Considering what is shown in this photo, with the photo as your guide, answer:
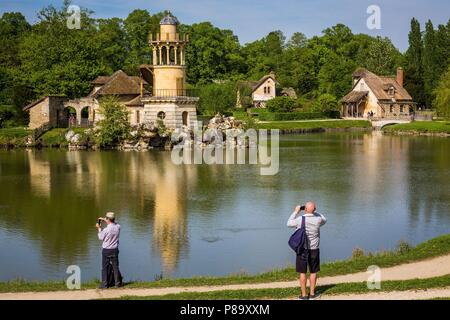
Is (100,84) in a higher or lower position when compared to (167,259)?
higher

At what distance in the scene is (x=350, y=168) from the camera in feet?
124

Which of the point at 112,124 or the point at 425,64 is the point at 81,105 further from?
the point at 425,64

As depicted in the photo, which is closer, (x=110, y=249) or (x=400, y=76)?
(x=110, y=249)

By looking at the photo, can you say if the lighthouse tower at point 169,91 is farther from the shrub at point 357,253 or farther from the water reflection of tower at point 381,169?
the shrub at point 357,253

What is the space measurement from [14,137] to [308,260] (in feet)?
144

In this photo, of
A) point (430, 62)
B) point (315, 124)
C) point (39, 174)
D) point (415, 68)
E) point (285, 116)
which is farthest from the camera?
point (415, 68)

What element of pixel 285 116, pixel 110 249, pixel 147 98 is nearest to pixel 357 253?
pixel 110 249

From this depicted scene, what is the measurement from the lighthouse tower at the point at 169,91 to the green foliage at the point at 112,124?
7.05ft

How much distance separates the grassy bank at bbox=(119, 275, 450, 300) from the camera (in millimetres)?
13094

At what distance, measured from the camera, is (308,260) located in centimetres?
1293

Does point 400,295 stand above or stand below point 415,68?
below

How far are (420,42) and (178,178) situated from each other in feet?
188
